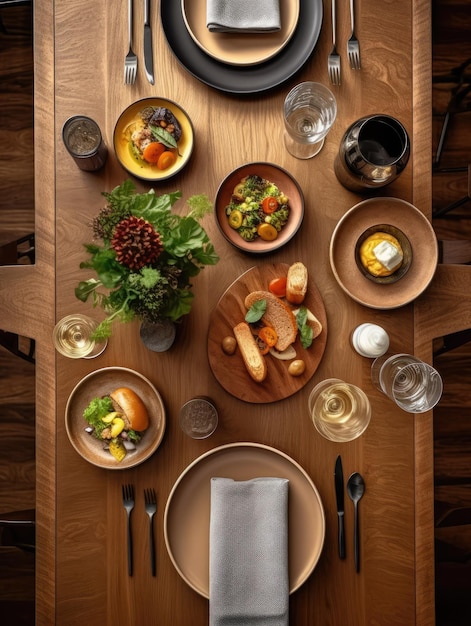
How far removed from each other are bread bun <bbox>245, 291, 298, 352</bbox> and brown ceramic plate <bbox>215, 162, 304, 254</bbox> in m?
0.13

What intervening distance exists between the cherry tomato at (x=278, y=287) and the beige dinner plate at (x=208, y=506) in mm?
422

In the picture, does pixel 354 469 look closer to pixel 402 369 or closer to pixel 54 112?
pixel 402 369

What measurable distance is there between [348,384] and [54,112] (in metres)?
1.13

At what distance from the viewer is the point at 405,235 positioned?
135 cm

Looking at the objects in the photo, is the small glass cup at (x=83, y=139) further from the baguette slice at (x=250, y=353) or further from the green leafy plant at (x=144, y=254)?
the baguette slice at (x=250, y=353)

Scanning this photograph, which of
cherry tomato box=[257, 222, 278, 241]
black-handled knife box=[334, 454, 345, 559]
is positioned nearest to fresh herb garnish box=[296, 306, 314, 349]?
→ cherry tomato box=[257, 222, 278, 241]

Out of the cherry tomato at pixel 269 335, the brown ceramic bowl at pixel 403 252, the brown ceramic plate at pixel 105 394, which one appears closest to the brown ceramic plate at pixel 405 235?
the brown ceramic bowl at pixel 403 252

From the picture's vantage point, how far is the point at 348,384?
1280 mm

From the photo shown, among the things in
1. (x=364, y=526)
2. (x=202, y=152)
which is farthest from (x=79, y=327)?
(x=364, y=526)

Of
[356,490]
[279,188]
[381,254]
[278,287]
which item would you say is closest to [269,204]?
[279,188]

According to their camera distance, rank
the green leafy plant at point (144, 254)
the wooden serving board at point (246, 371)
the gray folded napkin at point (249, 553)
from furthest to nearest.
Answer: the wooden serving board at point (246, 371), the gray folded napkin at point (249, 553), the green leafy plant at point (144, 254)

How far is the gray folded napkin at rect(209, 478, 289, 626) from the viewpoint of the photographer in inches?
49.3

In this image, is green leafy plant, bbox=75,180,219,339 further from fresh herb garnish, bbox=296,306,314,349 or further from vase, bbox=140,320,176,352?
fresh herb garnish, bbox=296,306,314,349

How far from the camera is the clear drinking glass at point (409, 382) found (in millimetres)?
1261
